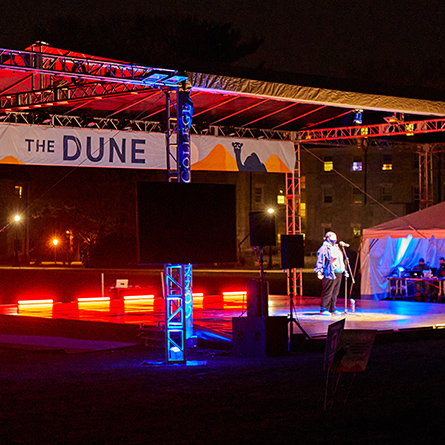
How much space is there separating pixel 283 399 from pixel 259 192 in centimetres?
5011

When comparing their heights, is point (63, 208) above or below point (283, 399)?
Result: above

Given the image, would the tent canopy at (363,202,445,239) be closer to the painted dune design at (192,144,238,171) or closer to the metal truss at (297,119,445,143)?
the metal truss at (297,119,445,143)

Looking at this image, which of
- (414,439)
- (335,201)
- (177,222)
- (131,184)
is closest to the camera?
(414,439)

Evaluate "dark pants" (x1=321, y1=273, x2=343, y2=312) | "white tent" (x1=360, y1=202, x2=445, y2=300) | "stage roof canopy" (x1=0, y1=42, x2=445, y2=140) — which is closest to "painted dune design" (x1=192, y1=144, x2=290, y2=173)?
"stage roof canopy" (x1=0, y1=42, x2=445, y2=140)

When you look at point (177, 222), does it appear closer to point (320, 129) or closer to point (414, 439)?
point (414, 439)

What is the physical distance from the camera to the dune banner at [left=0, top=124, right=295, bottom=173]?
15.4 m

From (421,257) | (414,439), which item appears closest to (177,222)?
(414,439)

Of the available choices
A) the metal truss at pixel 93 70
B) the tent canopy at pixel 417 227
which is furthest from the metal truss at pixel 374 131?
the metal truss at pixel 93 70

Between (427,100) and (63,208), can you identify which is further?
(63,208)

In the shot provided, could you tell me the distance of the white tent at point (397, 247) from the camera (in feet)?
62.2

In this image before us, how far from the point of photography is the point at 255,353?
35.1ft

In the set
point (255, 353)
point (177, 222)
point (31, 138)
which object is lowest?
point (255, 353)

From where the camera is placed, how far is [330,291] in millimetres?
14688

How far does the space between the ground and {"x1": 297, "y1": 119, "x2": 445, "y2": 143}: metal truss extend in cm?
849
